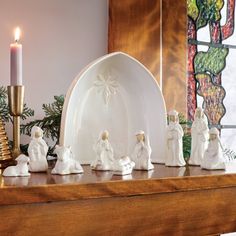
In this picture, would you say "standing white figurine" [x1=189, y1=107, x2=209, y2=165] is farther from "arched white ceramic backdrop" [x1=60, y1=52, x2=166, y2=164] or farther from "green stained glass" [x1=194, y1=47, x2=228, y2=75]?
"green stained glass" [x1=194, y1=47, x2=228, y2=75]

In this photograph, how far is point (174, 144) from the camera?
0.95 meters

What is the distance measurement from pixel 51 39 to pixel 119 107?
10.5 inches

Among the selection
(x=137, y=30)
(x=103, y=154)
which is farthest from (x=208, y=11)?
(x=103, y=154)

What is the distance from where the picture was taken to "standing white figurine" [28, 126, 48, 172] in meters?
0.83

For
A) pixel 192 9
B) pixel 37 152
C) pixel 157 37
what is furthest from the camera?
pixel 192 9

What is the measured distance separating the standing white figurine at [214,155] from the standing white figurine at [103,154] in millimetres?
186

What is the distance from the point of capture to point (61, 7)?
1.17m

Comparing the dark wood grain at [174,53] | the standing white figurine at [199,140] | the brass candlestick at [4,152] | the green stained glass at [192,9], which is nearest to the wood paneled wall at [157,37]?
the dark wood grain at [174,53]

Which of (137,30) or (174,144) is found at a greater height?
(137,30)

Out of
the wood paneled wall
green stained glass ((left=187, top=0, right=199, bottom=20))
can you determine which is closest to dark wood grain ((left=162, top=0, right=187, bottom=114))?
the wood paneled wall

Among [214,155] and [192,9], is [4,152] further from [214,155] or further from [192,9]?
[192,9]

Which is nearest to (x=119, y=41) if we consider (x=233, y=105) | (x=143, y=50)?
(x=143, y=50)

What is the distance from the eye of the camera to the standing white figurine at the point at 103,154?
870 mm

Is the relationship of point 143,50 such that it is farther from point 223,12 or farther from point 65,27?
point 223,12
